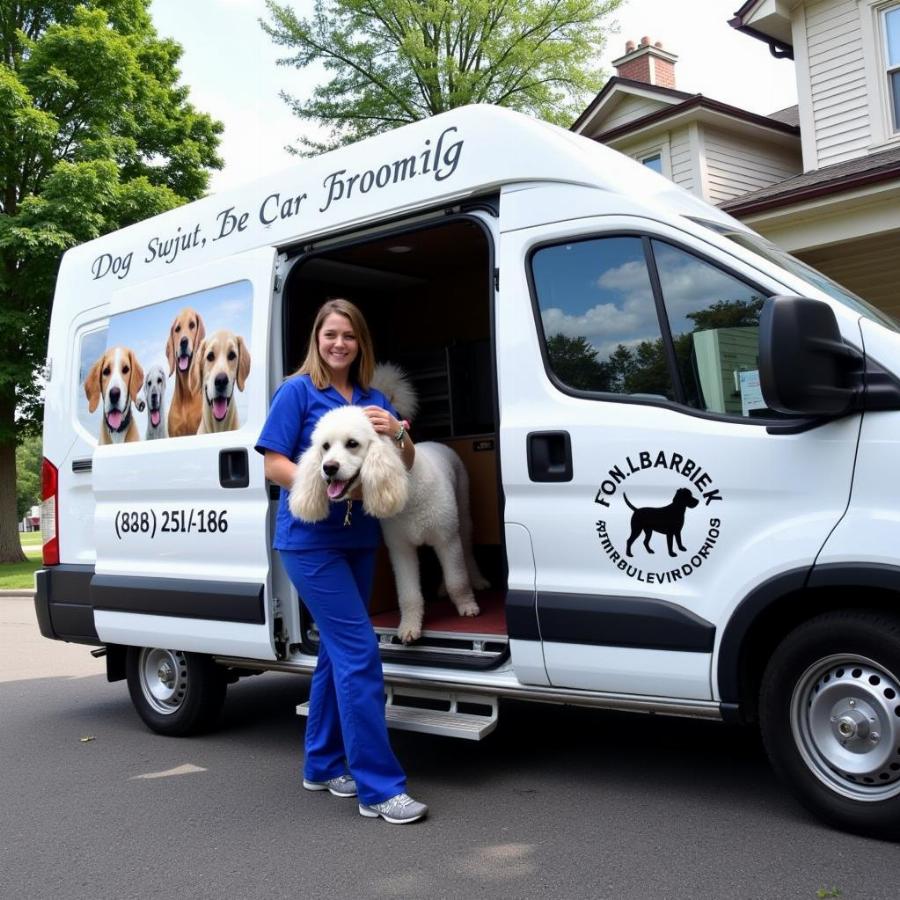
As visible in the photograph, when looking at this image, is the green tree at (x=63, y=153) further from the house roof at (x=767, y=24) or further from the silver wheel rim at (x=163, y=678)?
the silver wheel rim at (x=163, y=678)

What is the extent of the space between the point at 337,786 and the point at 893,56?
12368 millimetres

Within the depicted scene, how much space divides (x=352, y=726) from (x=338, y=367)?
1595 mm

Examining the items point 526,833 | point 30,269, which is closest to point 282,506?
point 526,833

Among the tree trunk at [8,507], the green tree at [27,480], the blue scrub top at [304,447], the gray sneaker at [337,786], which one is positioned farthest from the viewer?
the green tree at [27,480]

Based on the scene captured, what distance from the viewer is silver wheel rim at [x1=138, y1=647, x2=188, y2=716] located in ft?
19.0

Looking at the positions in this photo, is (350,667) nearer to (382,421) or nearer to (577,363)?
(382,421)

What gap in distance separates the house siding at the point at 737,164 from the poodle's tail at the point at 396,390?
433 inches

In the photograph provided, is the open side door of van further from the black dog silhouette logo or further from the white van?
the black dog silhouette logo

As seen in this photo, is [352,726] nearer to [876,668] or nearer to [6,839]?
[6,839]

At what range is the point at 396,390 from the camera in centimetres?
561

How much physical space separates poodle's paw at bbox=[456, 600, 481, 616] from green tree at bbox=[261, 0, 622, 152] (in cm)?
1809

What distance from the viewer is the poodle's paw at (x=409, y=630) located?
4832mm

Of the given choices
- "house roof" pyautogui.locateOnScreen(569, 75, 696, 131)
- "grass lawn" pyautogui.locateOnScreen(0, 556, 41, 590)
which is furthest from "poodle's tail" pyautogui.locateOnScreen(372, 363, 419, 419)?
"grass lawn" pyautogui.locateOnScreen(0, 556, 41, 590)

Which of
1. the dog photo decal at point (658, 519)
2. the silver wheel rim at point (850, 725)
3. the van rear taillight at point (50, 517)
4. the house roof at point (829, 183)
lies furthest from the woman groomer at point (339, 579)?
the house roof at point (829, 183)
